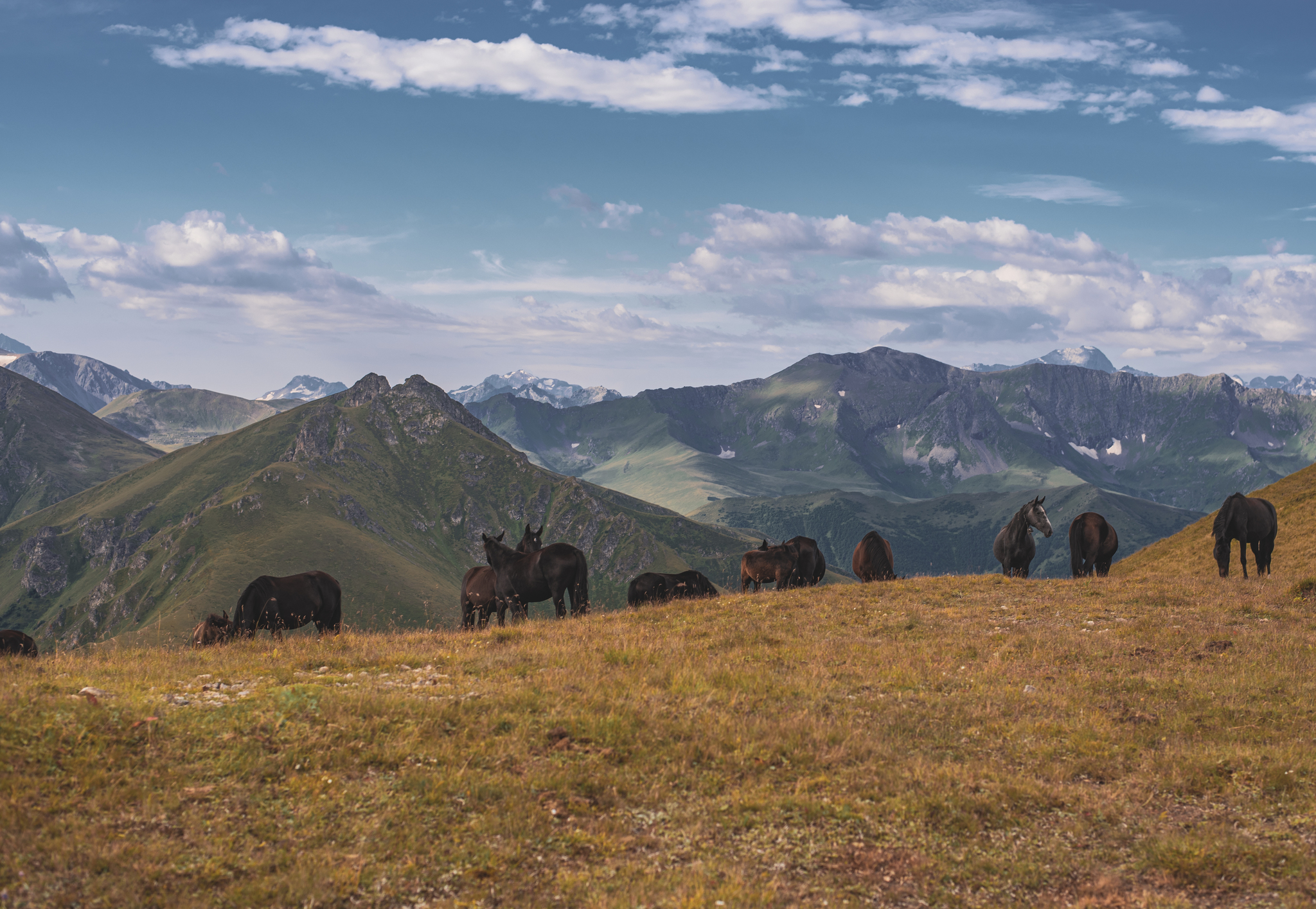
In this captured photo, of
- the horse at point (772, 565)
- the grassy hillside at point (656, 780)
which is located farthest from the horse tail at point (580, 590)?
the horse at point (772, 565)

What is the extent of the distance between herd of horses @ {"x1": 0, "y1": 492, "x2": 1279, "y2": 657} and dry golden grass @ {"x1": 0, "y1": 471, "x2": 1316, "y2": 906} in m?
7.61

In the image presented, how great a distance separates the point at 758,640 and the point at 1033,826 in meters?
10.8

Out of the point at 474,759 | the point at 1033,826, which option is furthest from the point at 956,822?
the point at 474,759

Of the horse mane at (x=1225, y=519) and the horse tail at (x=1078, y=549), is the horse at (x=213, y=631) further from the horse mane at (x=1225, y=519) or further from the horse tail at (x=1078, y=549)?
the horse mane at (x=1225, y=519)

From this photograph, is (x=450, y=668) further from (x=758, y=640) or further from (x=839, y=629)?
(x=839, y=629)

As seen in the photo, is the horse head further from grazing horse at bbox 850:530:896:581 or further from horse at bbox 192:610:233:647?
horse at bbox 192:610:233:647

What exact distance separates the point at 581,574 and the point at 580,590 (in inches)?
23.9

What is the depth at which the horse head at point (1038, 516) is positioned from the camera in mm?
33719

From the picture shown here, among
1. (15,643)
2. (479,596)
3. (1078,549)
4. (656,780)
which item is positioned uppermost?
(1078,549)

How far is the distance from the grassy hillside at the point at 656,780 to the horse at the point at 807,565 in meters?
18.1

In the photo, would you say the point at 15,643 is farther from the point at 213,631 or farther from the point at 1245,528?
the point at 1245,528

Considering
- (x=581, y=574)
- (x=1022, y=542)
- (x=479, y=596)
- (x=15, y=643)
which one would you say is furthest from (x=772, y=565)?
(x=15, y=643)

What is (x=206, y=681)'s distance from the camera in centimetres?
1527

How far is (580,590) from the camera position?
28.0 m
